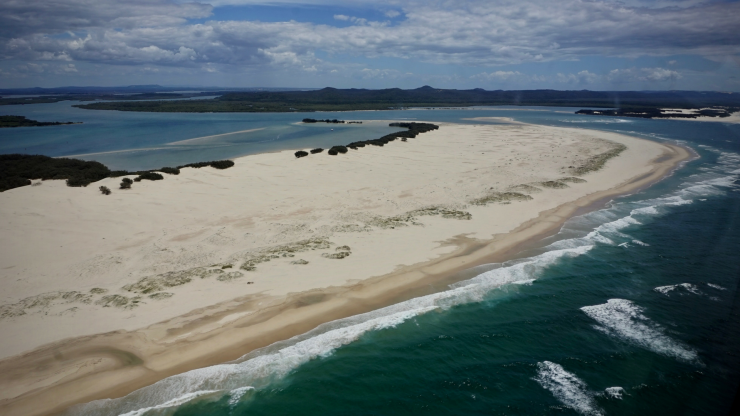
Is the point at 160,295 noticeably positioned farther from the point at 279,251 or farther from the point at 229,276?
the point at 279,251

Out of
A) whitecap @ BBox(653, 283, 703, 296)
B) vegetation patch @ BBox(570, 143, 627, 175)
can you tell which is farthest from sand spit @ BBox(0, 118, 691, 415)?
whitecap @ BBox(653, 283, 703, 296)

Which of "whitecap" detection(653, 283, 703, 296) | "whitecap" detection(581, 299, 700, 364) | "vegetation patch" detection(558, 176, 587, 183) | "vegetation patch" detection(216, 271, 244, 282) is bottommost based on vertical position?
"whitecap" detection(581, 299, 700, 364)

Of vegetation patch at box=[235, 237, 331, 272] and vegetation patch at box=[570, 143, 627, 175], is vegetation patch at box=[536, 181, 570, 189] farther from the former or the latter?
vegetation patch at box=[235, 237, 331, 272]

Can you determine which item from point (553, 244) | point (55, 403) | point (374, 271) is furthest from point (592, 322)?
point (55, 403)

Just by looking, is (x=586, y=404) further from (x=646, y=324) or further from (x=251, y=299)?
(x=251, y=299)

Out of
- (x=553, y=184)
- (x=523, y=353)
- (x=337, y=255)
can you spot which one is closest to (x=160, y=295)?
(x=337, y=255)

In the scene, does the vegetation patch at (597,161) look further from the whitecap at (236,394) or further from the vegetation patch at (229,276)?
the whitecap at (236,394)
